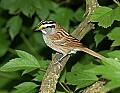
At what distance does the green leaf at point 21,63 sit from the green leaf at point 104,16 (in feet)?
2.25

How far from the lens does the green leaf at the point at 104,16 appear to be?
9.33 ft

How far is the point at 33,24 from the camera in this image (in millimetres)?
5250

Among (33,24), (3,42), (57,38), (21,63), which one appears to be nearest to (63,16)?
(33,24)

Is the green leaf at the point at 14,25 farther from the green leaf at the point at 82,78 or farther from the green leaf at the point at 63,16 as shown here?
the green leaf at the point at 82,78

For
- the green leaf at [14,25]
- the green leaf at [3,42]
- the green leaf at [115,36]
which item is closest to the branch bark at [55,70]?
the green leaf at [115,36]

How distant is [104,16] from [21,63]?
0.88 m

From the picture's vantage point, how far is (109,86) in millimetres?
1649

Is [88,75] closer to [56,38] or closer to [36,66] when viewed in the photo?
[36,66]

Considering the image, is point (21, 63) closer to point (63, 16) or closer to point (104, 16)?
point (104, 16)

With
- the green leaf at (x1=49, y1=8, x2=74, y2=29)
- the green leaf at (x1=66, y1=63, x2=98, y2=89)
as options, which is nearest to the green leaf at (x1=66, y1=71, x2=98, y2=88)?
the green leaf at (x1=66, y1=63, x2=98, y2=89)

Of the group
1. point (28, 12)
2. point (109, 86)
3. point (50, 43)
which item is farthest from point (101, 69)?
point (28, 12)

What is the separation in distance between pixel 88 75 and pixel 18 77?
3.00m

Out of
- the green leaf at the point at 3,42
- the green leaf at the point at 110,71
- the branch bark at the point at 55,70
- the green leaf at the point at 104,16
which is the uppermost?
the green leaf at the point at 104,16

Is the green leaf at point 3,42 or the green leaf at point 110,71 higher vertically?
the green leaf at point 110,71
